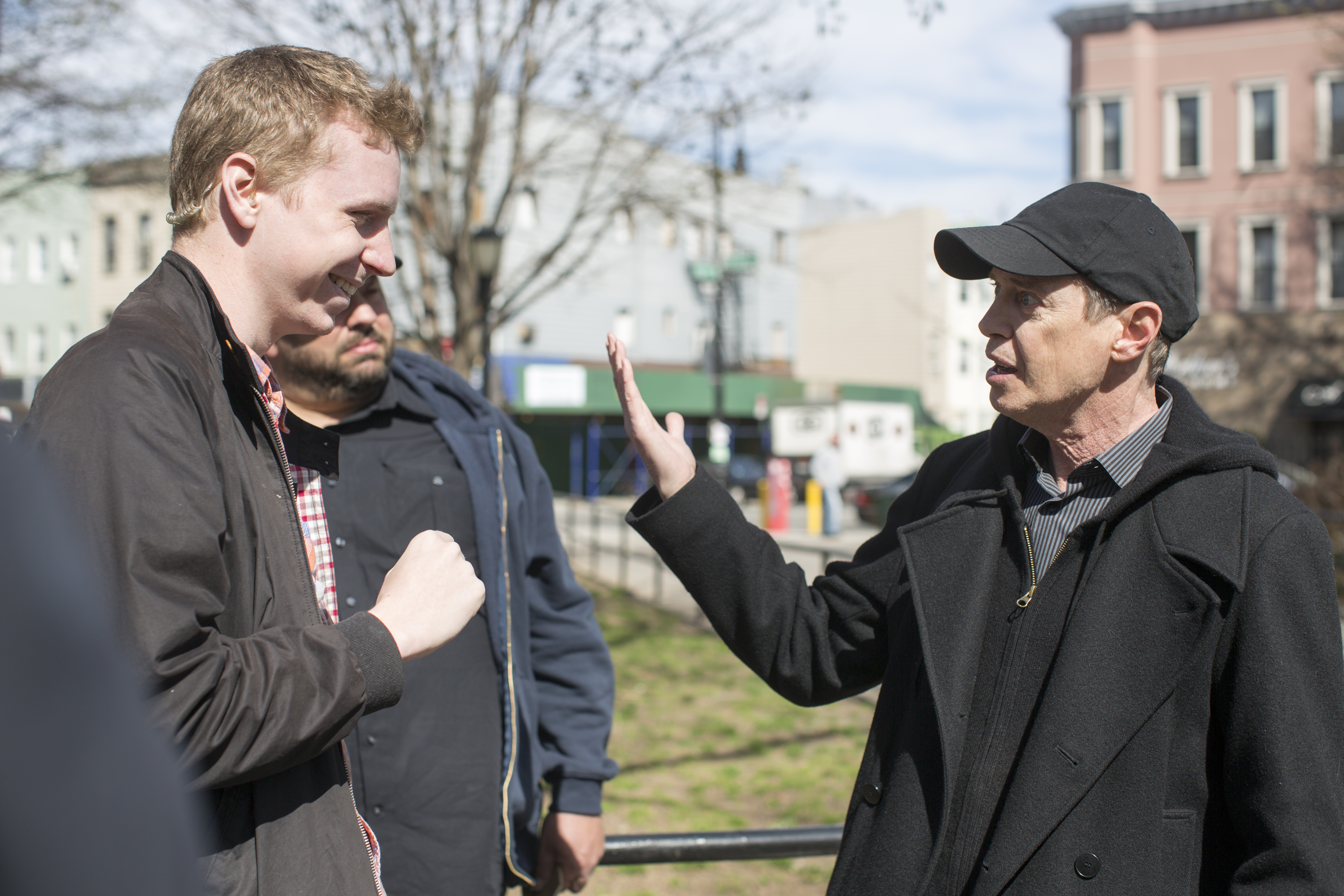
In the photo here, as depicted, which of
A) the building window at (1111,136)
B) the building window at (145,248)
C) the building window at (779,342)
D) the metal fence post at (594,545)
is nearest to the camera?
the metal fence post at (594,545)

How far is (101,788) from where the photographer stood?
88cm

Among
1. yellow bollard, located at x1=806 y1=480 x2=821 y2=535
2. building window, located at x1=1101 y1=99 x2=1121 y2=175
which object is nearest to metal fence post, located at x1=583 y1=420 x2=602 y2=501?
yellow bollard, located at x1=806 y1=480 x2=821 y2=535

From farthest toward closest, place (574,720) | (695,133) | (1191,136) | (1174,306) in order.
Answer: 1. (1191,136)
2. (695,133)
3. (574,720)
4. (1174,306)

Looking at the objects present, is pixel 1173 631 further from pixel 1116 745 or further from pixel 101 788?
pixel 101 788

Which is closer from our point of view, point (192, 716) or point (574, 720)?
point (192, 716)

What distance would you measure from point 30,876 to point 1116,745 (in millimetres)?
1513

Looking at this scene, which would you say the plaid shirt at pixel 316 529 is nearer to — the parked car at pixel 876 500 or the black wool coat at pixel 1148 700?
the black wool coat at pixel 1148 700

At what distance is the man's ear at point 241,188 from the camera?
1.52m

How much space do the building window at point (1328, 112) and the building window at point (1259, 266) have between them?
216cm

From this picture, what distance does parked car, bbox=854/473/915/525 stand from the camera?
2050 centimetres

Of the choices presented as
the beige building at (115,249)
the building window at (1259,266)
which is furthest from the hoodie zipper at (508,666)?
the building window at (1259,266)

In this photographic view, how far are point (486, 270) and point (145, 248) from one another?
1905 cm

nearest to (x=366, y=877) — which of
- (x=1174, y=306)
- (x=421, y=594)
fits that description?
(x=421, y=594)

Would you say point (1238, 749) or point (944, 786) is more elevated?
point (1238, 749)
